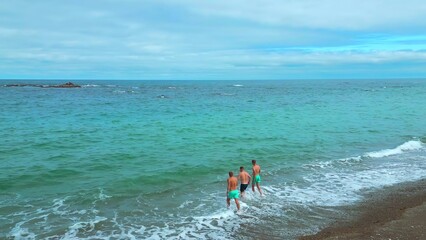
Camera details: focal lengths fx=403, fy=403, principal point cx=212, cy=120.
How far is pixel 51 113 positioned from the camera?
41.3m

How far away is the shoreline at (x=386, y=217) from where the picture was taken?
38.1ft

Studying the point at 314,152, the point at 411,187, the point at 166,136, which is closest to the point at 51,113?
the point at 166,136

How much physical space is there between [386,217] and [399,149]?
13336 mm

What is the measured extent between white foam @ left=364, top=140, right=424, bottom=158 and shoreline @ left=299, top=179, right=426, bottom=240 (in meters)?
6.74

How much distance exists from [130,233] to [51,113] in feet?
107

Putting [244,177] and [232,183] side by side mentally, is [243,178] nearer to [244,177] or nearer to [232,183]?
[244,177]

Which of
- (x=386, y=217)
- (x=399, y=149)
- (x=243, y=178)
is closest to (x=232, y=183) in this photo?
(x=243, y=178)

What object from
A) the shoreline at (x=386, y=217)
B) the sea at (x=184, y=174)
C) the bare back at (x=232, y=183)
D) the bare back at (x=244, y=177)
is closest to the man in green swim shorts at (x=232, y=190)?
the bare back at (x=232, y=183)

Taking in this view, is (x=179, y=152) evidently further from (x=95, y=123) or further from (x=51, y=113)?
(x=51, y=113)

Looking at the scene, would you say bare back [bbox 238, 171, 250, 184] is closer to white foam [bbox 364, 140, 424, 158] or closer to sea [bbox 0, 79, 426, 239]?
sea [bbox 0, 79, 426, 239]

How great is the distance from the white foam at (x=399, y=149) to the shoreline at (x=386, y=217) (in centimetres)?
674

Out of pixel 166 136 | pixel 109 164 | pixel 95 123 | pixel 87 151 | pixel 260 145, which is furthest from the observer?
pixel 95 123

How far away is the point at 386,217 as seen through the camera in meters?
13.1

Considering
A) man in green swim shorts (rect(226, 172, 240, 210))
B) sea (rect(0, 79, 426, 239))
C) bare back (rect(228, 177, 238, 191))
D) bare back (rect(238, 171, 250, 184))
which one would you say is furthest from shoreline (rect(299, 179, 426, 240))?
bare back (rect(238, 171, 250, 184))
